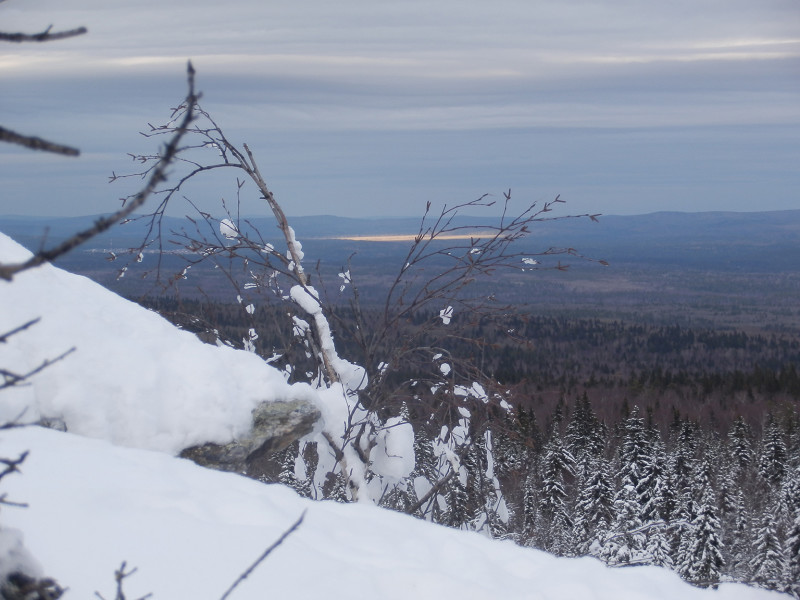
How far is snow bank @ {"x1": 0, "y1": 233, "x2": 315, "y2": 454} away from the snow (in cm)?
1

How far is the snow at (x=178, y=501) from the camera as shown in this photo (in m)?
3.08

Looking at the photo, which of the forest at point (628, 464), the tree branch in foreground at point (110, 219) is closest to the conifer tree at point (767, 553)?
the forest at point (628, 464)

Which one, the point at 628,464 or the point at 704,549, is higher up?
the point at 628,464

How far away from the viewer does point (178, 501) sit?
3.64 m

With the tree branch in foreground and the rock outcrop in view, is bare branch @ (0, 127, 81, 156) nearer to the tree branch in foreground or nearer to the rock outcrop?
the tree branch in foreground

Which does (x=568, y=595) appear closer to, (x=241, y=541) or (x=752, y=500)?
(x=241, y=541)

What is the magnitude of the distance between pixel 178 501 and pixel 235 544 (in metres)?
0.47

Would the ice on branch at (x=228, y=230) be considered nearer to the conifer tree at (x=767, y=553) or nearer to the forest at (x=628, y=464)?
the forest at (x=628, y=464)

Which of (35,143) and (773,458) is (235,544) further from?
(773,458)

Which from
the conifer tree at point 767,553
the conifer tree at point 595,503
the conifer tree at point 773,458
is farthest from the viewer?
the conifer tree at point 773,458

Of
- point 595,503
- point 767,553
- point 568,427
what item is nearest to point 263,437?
point 595,503

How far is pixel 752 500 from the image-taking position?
52.0 m

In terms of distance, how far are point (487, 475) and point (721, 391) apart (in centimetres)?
7974

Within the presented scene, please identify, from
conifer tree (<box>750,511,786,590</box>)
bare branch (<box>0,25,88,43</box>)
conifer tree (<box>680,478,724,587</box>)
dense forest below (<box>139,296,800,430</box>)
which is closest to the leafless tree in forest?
bare branch (<box>0,25,88,43</box>)
